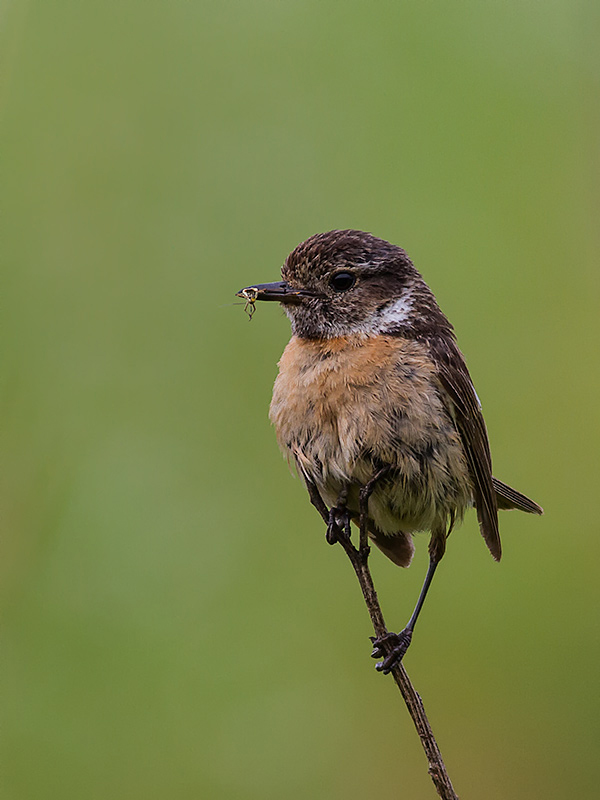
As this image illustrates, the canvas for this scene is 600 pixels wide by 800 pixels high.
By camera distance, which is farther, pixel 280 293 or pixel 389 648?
pixel 280 293

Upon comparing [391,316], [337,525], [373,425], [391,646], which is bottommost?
[391,646]

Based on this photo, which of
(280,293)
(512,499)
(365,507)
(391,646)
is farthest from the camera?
(512,499)

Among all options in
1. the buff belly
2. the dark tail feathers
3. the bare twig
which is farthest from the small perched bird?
the dark tail feathers

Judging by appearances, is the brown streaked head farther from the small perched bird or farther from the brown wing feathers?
the brown wing feathers

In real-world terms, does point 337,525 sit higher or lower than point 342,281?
lower

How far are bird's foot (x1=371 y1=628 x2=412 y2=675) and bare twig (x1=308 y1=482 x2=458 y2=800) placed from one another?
17 millimetres

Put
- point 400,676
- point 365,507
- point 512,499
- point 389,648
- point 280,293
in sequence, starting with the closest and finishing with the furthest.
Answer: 1. point 400,676
2. point 365,507
3. point 389,648
4. point 280,293
5. point 512,499

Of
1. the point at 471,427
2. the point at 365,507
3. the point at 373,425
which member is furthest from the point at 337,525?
the point at 471,427

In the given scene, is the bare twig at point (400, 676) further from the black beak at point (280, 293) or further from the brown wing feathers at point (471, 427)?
the black beak at point (280, 293)

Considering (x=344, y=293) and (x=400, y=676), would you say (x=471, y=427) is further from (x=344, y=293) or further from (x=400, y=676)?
(x=400, y=676)

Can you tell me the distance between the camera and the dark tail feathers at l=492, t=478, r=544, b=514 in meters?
3.66

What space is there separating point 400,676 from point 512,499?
1.39 metres

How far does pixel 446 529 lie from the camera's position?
130 inches

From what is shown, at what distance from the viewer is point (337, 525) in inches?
109
